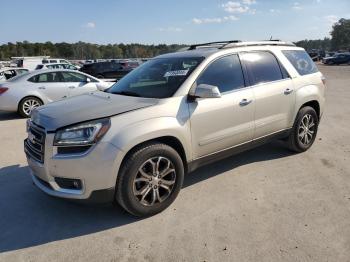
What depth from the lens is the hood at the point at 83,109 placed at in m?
→ 3.53

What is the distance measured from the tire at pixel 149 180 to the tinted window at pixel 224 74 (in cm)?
104

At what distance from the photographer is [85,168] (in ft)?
11.0

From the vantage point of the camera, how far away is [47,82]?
1048cm

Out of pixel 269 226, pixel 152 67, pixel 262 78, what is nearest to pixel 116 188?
pixel 269 226

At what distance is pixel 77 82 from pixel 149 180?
25.9 feet

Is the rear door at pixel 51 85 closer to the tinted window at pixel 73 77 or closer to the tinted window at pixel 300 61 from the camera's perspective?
the tinted window at pixel 73 77

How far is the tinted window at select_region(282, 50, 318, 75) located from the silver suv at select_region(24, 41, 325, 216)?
0.26 feet

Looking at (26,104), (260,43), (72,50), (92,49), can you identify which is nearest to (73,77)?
(26,104)

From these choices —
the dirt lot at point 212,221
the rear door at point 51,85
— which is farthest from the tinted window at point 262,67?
the rear door at point 51,85

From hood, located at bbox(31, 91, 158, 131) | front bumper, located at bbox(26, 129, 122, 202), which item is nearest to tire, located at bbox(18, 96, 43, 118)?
hood, located at bbox(31, 91, 158, 131)

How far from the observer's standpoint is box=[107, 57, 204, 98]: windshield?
13.7 ft

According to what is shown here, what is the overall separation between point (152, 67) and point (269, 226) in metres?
2.67

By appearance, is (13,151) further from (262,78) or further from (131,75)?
(262,78)

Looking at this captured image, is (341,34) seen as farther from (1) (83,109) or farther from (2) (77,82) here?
(1) (83,109)
